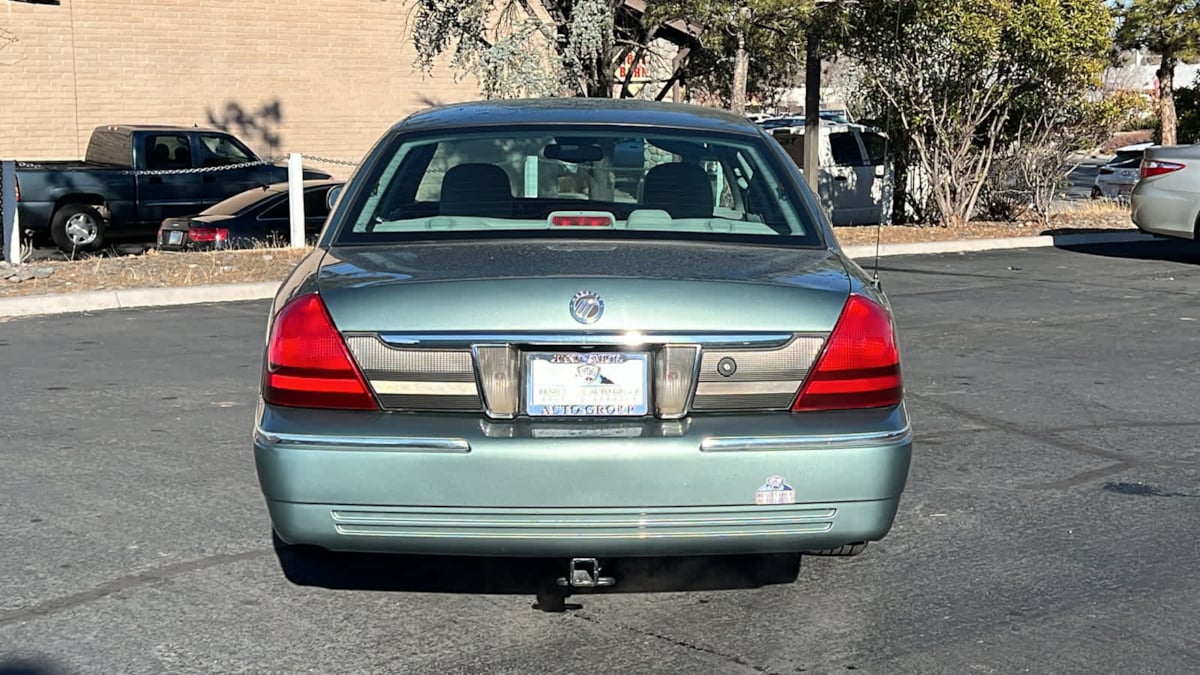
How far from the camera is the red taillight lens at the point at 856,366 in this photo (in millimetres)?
4047

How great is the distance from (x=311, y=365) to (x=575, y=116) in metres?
1.66

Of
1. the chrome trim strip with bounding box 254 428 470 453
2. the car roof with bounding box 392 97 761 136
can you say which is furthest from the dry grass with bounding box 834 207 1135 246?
the chrome trim strip with bounding box 254 428 470 453

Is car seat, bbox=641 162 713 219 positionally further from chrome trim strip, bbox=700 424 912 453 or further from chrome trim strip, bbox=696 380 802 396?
chrome trim strip, bbox=700 424 912 453

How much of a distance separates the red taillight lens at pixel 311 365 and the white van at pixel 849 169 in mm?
17192

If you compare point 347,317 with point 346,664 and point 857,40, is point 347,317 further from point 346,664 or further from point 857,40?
point 857,40

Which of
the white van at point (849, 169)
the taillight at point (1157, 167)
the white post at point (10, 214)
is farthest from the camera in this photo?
the white van at point (849, 169)

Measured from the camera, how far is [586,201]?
518 cm

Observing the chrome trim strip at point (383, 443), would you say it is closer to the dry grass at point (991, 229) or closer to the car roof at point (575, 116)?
the car roof at point (575, 116)

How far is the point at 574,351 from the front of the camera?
12.9ft

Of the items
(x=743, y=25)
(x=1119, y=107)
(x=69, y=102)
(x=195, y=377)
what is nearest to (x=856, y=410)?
(x=195, y=377)

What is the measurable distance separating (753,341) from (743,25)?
13.4m

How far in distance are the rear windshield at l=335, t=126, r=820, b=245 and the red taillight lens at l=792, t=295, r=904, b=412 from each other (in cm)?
59

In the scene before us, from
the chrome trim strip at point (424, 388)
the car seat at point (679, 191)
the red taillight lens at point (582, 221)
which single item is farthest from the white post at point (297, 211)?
the chrome trim strip at point (424, 388)

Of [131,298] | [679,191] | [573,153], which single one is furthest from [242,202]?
[679,191]
